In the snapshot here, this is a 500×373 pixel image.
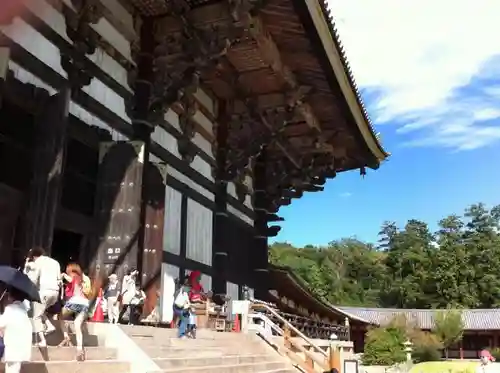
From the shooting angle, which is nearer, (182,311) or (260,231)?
(182,311)

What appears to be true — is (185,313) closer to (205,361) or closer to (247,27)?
(205,361)

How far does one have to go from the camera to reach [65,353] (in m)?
5.49

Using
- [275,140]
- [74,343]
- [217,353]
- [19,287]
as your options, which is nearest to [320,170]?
[275,140]

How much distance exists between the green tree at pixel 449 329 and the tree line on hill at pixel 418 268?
34.6 feet

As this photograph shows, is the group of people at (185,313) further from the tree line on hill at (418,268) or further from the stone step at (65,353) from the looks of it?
the tree line on hill at (418,268)

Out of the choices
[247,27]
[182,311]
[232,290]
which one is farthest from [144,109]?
[232,290]

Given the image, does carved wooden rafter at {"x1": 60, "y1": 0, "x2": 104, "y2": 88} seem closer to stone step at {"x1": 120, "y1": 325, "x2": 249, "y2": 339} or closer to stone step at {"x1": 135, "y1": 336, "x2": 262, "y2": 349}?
stone step at {"x1": 120, "y1": 325, "x2": 249, "y2": 339}

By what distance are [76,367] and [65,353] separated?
225mm

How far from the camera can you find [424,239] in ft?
257

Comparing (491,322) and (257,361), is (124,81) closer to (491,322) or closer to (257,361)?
(257,361)

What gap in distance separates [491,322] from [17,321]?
4948 cm

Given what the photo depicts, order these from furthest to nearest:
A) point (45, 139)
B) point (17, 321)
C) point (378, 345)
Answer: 1. point (378, 345)
2. point (45, 139)
3. point (17, 321)

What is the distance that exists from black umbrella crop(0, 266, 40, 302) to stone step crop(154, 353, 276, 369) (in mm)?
2643

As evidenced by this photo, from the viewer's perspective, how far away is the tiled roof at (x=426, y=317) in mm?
47406
